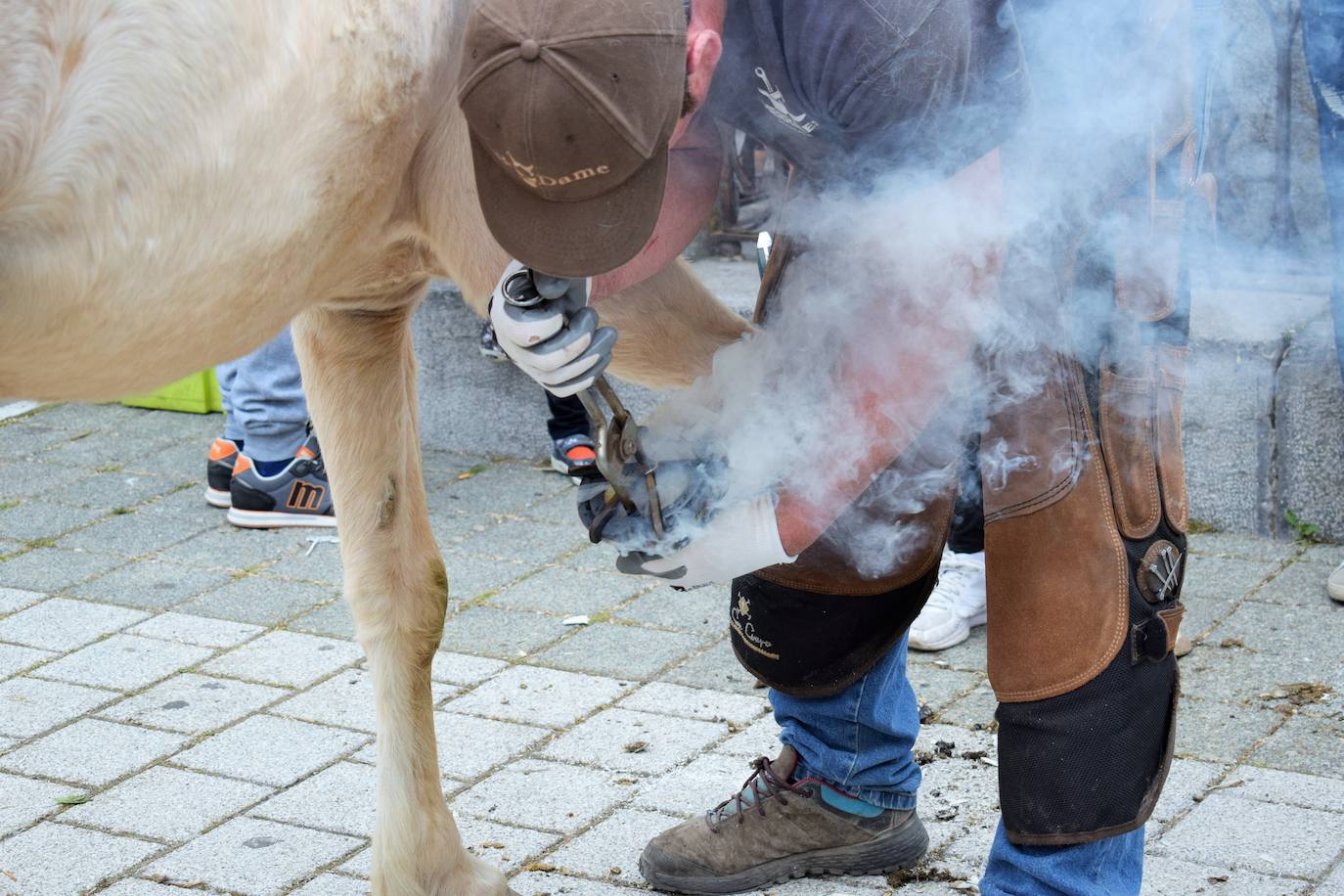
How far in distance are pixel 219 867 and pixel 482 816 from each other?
47 centimetres

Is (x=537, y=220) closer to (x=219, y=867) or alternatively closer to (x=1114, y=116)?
(x=1114, y=116)

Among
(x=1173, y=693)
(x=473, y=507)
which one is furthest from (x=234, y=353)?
(x=473, y=507)

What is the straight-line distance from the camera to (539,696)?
3375 mm

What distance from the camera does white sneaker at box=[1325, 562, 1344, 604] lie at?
362 cm

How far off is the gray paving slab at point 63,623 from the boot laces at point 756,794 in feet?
5.93

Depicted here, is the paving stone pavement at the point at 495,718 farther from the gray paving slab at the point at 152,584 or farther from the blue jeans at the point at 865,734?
the blue jeans at the point at 865,734

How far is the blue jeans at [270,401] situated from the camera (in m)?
4.69

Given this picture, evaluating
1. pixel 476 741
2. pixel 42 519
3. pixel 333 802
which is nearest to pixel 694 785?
pixel 476 741

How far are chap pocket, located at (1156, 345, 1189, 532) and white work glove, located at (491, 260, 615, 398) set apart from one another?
793 millimetres

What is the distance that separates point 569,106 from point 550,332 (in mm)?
333

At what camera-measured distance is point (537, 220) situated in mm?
1854

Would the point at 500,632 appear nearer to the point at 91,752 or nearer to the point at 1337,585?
the point at 91,752

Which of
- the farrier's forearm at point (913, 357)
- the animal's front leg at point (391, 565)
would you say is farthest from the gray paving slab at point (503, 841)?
the farrier's forearm at point (913, 357)

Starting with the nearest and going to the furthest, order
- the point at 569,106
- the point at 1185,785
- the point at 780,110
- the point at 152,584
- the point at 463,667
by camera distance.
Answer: the point at 569,106, the point at 780,110, the point at 1185,785, the point at 463,667, the point at 152,584
